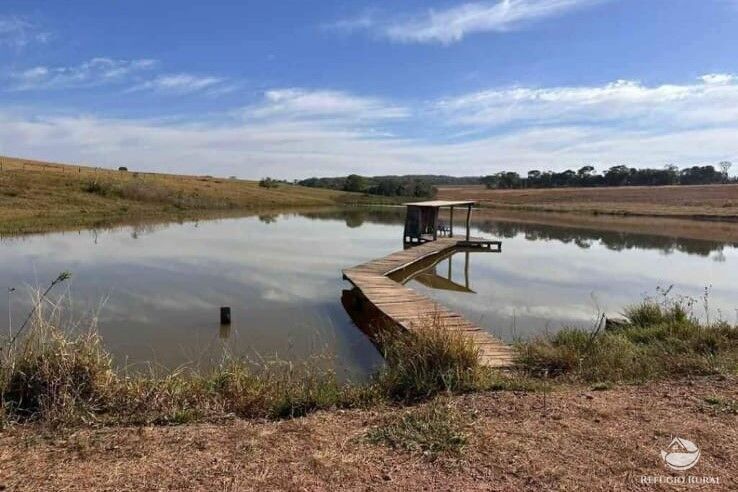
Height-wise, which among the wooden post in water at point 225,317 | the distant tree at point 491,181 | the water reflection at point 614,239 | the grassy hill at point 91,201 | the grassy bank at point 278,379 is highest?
the distant tree at point 491,181

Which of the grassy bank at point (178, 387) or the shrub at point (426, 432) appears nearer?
the shrub at point (426, 432)

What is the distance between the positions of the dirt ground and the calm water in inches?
93.8

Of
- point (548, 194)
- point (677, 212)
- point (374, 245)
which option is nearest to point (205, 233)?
point (374, 245)

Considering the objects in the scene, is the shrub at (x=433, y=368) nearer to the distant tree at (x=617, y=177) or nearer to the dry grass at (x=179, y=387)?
the dry grass at (x=179, y=387)

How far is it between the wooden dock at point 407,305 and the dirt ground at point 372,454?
5.73 ft

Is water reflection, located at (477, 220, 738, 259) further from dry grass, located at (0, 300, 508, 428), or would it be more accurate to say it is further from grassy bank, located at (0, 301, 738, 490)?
dry grass, located at (0, 300, 508, 428)

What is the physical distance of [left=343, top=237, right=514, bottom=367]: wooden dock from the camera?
23.0 feet

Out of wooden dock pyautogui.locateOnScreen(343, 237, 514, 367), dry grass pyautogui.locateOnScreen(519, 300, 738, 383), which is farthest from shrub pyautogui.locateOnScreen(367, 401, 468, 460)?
dry grass pyautogui.locateOnScreen(519, 300, 738, 383)

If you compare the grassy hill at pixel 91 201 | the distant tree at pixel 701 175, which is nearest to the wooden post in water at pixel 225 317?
the grassy hill at pixel 91 201

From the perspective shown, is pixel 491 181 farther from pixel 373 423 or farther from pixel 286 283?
pixel 373 423

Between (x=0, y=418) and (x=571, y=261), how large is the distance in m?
20.1

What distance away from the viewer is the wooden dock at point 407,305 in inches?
276

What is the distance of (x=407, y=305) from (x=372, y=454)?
23.4 feet

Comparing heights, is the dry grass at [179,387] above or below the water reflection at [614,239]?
above
